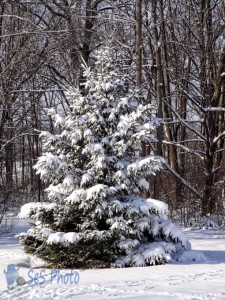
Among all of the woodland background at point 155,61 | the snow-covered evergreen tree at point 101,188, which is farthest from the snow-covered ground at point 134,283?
the woodland background at point 155,61

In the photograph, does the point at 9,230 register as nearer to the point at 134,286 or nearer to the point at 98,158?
the point at 98,158

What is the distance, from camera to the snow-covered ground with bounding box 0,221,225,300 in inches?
263

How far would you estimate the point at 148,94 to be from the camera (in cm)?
2003

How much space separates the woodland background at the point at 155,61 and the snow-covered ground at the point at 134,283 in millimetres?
5891

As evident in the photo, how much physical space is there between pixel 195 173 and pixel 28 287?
13.3 meters

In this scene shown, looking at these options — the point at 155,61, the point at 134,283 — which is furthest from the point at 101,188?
the point at 155,61

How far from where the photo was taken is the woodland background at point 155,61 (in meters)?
15.9

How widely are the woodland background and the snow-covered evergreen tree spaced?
472cm

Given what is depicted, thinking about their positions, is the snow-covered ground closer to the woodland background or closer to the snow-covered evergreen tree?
the snow-covered evergreen tree

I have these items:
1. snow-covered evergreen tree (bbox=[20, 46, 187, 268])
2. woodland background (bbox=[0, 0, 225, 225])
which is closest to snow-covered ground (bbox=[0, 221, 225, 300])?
snow-covered evergreen tree (bbox=[20, 46, 187, 268])

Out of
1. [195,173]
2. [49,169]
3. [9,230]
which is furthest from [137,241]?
[195,173]

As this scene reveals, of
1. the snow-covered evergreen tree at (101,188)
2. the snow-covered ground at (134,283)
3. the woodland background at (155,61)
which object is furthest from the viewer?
the woodland background at (155,61)

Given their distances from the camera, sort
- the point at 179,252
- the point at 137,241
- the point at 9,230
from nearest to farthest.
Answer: the point at 137,241 < the point at 179,252 < the point at 9,230

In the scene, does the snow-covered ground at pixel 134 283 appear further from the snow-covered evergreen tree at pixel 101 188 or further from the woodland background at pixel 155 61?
Answer: the woodland background at pixel 155 61
